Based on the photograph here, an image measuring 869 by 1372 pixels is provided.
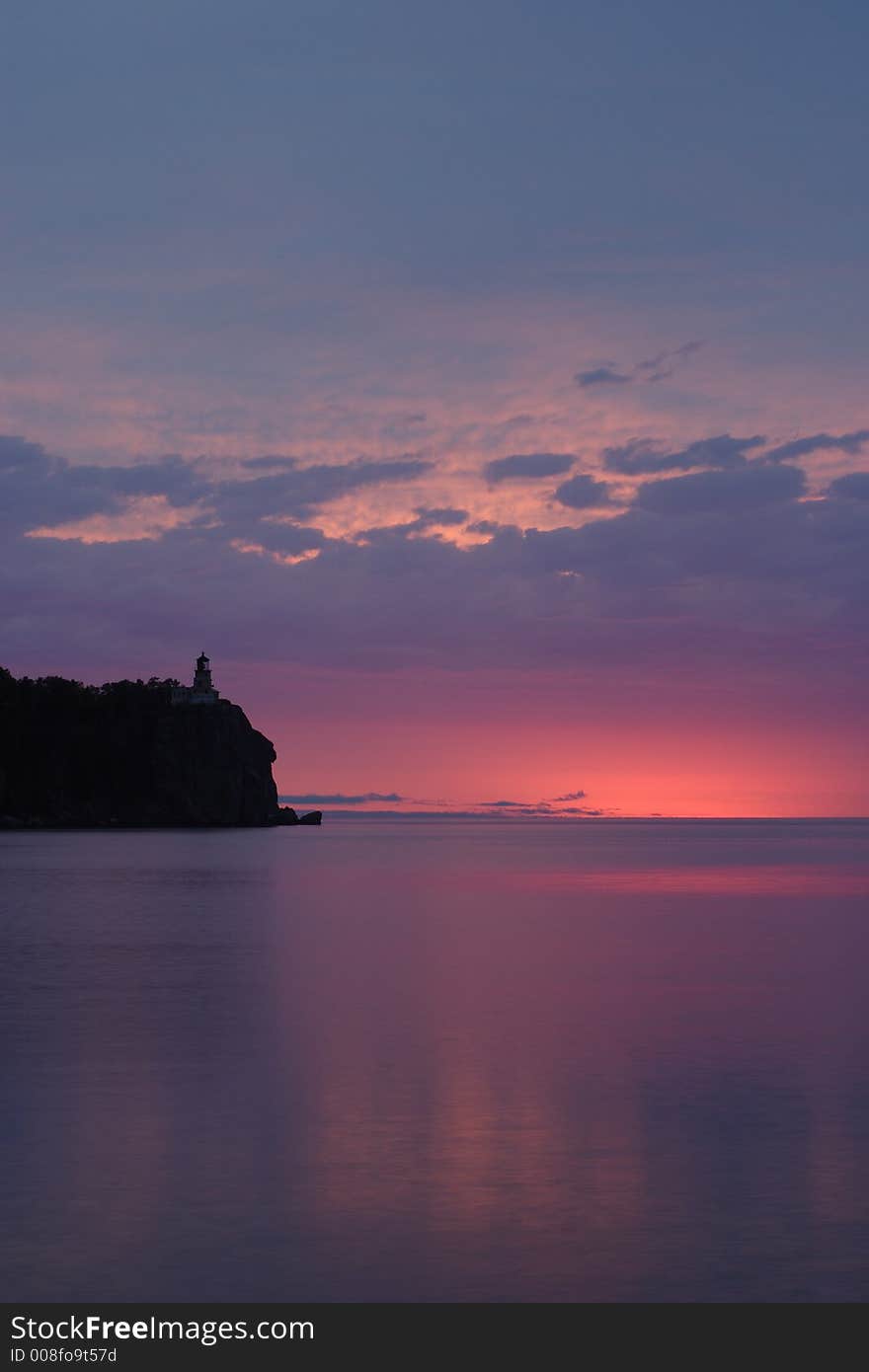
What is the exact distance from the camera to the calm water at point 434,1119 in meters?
12.9

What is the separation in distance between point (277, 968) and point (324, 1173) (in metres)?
23.8

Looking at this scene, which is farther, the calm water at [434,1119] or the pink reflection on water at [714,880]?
the pink reflection on water at [714,880]

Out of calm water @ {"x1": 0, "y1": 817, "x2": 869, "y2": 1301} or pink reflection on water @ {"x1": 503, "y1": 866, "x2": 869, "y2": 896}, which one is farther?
pink reflection on water @ {"x1": 503, "y1": 866, "x2": 869, "y2": 896}

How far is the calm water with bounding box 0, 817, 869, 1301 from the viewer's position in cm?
1286

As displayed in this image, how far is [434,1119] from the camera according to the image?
1917 cm

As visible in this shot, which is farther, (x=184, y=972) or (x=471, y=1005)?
(x=184, y=972)

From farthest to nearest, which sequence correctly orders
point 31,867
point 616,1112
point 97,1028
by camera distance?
point 31,867 < point 97,1028 < point 616,1112

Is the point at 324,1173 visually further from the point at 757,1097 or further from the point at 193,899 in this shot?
the point at 193,899

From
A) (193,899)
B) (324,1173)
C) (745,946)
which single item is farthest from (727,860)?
(324,1173)

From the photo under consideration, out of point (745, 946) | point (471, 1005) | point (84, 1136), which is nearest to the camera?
point (84, 1136)

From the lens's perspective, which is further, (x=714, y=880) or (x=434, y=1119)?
(x=714, y=880)

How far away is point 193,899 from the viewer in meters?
70.8

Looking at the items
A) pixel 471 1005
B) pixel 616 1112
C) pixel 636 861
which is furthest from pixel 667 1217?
pixel 636 861

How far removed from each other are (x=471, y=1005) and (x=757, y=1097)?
A: 11.8 m
